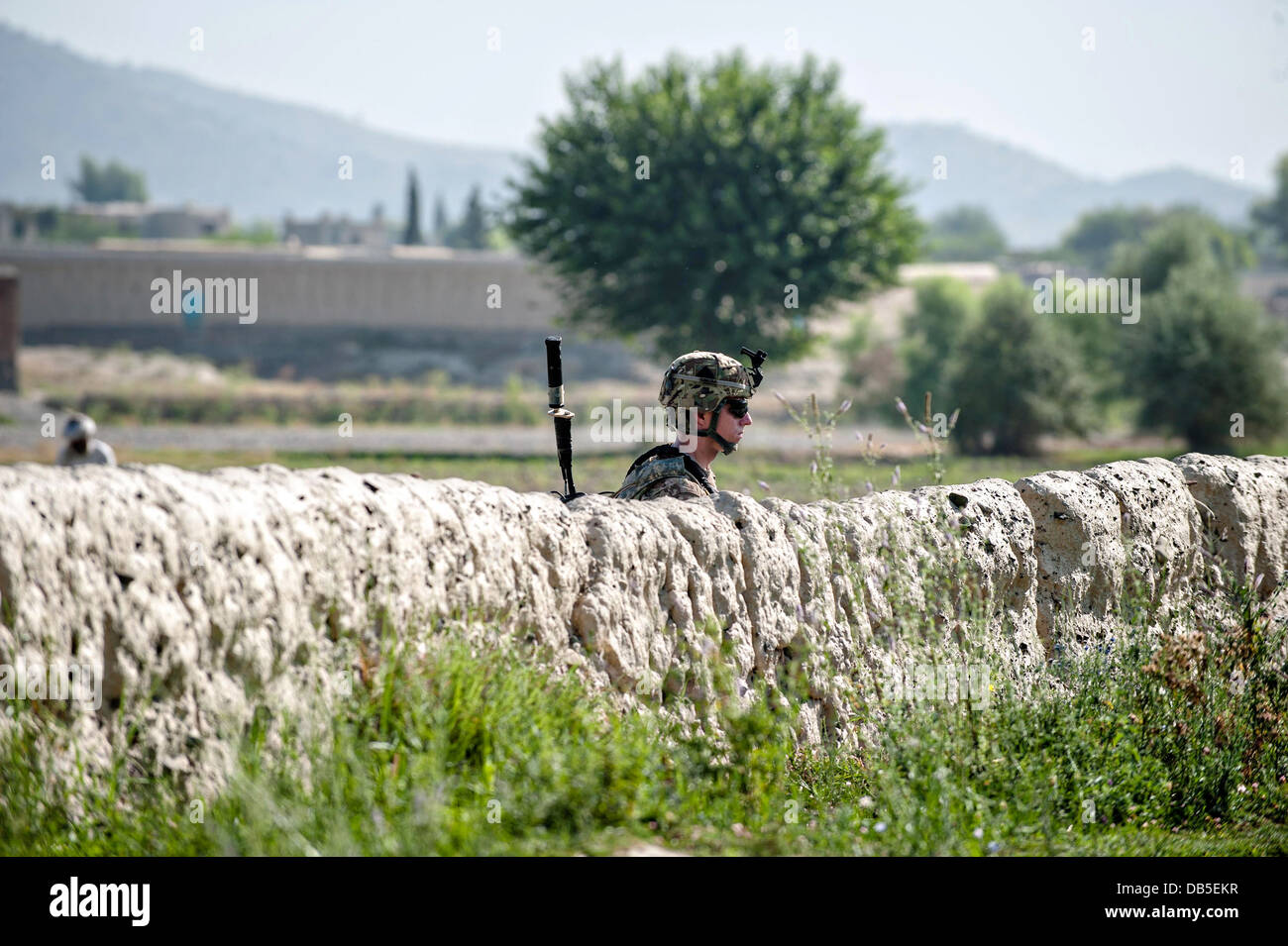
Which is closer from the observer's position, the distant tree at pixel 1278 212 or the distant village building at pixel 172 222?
the distant village building at pixel 172 222

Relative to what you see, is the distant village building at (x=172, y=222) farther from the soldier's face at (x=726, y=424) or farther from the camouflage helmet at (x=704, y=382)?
the soldier's face at (x=726, y=424)

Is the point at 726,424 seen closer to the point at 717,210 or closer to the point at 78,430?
the point at 78,430

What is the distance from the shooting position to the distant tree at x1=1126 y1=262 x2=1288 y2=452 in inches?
1671

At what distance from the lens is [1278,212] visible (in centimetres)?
17975

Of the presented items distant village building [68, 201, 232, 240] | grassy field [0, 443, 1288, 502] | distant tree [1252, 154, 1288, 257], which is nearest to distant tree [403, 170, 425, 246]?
distant village building [68, 201, 232, 240]

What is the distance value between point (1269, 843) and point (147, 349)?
57.7 meters

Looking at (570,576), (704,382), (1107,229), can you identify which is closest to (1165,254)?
(704,382)

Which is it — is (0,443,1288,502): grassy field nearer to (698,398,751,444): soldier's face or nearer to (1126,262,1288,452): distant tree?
(1126,262,1288,452): distant tree

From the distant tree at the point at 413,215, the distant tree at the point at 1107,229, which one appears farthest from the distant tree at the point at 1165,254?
the distant tree at the point at 1107,229

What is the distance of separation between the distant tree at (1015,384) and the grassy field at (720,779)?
3524 centimetres

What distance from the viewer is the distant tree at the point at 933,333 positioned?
48062mm

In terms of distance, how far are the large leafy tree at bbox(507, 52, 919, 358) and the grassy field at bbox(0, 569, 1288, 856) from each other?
106 ft
